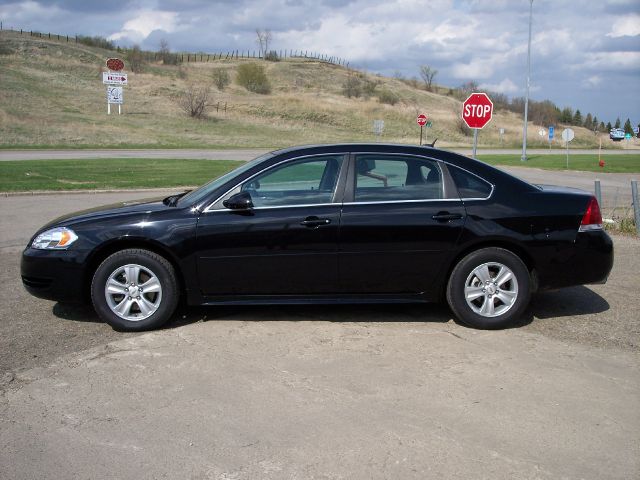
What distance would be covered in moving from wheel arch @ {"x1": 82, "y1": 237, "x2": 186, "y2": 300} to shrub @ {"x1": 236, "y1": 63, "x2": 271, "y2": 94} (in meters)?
80.5

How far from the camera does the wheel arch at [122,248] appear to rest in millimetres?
5980

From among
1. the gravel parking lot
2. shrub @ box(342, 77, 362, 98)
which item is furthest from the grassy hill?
the gravel parking lot

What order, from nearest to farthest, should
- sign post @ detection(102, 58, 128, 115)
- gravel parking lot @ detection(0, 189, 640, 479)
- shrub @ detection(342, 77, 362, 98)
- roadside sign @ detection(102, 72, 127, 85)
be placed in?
gravel parking lot @ detection(0, 189, 640, 479)
sign post @ detection(102, 58, 128, 115)
roadside sign @ detection(102, 72, 127, 85)
shrub @ detection(342, 77, 362, 98)

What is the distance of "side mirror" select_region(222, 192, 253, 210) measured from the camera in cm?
595

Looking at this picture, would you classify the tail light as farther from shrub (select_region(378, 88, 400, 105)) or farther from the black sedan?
shrub (select_region(378, 88, 400, 105))

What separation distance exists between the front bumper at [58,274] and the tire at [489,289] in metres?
3.16

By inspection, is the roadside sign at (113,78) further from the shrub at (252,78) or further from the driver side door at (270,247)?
the driver side door at (270,247)

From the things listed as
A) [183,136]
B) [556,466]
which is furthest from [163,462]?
[183,136]

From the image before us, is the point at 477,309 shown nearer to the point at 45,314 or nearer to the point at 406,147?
the point at 406,147

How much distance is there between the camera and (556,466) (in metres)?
3.67

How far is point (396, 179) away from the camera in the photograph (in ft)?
20.3

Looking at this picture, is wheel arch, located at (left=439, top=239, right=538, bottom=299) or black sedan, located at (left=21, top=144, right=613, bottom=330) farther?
wheel arch, located at (left=439, top=239, right=538, bottom=299)

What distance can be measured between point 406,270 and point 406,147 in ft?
3.72

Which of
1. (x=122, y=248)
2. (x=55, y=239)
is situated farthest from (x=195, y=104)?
(x=122, y=248)
